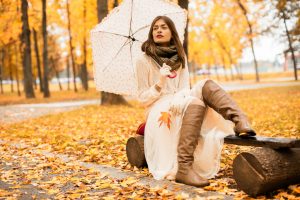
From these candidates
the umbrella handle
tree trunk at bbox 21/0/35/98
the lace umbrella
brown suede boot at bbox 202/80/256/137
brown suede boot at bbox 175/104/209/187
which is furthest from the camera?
tree trunk at bbox 21/0/35/98

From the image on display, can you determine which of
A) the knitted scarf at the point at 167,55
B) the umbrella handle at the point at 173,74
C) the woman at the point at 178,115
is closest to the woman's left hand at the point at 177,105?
the woman at the point at 178,115

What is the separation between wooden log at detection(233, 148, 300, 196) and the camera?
12.0ft

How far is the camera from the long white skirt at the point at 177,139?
4.42 metres

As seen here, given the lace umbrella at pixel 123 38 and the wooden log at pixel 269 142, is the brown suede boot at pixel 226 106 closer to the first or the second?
the wooden log at pixel 269 142

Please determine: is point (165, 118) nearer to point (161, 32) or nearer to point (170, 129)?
point (170, 129)

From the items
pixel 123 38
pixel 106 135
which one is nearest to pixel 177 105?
pixel 123 38

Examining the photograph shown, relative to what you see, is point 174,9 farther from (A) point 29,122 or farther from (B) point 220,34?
(B) point 220,34

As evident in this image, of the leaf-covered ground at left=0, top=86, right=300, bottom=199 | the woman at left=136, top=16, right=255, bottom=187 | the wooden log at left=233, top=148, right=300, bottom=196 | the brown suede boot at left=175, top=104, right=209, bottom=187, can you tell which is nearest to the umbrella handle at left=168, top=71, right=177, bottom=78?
the woman at left=136, top=16, right=255, bottom=187

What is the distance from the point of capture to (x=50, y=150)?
713cm

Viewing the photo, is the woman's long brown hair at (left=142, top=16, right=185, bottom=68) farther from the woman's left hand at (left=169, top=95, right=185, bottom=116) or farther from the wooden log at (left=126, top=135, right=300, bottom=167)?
the wooden log at (left=126, top=135, right=300, bottom=167)

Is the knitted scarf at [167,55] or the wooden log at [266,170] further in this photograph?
the knitted scarf at [167,55]

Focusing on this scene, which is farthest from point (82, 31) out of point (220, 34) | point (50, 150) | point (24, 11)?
point (50, 150)

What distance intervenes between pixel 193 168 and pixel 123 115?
8460mm

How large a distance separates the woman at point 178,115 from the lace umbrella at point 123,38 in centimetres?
84
